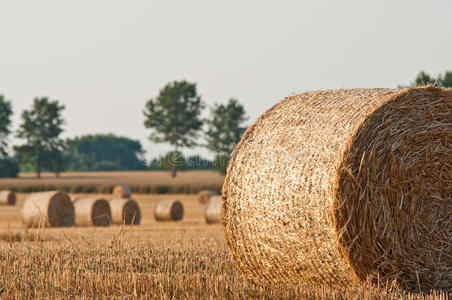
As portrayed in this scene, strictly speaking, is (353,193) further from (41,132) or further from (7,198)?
(41,132)

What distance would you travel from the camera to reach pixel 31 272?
8102mm

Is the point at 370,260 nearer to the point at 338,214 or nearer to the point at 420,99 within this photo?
the point at 338,214

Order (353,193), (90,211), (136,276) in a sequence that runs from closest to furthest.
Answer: (353,193) < (136,276) < (90,211)

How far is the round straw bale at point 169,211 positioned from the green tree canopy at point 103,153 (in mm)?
68247

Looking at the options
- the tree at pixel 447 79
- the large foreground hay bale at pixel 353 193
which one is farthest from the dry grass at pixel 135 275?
the tree at pixel 447 79

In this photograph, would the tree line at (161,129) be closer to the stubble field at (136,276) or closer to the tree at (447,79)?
the tree at (447,79)

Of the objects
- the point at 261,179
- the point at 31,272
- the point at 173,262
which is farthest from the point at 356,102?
the point at 31,272

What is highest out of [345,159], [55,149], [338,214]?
[55,149]

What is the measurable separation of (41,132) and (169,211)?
51423 millimetres

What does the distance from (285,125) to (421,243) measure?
1.99m

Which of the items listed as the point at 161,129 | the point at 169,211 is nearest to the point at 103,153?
the point at 161,129

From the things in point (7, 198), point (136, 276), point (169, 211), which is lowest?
point (136, 276)

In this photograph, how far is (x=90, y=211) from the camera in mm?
21312

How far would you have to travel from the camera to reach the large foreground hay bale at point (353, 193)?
7156 millimetres
